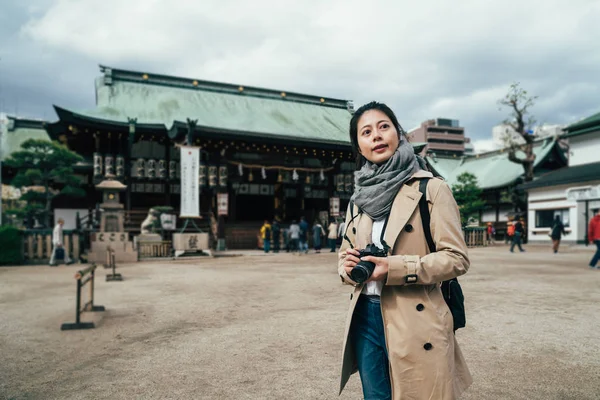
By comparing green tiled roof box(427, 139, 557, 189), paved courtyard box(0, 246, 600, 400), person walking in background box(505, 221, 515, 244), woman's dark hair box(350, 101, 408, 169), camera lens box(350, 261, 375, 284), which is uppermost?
green tiled roof box(427, 139, 557, 189)

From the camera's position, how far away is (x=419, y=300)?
190 centimetres

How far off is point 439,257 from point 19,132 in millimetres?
31106

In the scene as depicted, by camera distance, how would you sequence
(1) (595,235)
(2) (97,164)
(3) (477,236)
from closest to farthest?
(1) (595,235) < (2) (97,164) < (3) (477,236)

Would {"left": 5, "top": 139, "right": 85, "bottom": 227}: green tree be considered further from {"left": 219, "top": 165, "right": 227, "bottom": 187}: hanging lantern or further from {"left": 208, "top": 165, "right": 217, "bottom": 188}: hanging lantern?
{"left": 219, "top": 165, "right": 227, "bottom": 187}: hanging lantern

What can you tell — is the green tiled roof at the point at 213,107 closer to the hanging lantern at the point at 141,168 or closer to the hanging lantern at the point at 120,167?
the hanging lantern at the point at 120,167

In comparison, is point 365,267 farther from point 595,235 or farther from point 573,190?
point 573,190

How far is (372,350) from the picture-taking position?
2.04m

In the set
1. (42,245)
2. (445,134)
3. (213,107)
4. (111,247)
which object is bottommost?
(111,247)

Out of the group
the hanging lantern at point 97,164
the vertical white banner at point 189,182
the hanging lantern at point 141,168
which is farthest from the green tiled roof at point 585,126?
the hanging lantern at point 97,164

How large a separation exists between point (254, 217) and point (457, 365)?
22.9 meters

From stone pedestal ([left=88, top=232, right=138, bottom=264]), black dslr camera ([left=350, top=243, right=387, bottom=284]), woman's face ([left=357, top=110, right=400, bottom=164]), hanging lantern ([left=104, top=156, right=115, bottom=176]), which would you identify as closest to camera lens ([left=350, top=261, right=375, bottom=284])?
black dslr camera ([left=350, top=243, right=387, bottom=284])

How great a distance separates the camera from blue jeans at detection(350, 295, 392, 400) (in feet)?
6.56

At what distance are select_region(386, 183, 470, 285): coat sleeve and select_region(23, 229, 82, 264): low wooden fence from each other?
1577 centimetres

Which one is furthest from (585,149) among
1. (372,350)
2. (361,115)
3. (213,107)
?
(372,350)
